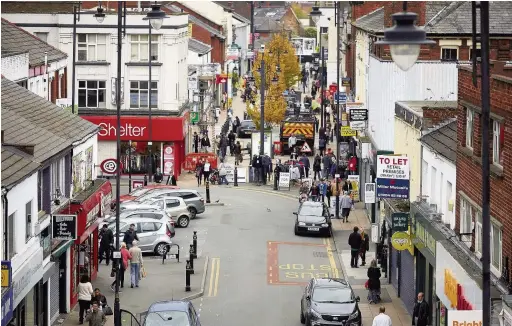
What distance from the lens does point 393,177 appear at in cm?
3822

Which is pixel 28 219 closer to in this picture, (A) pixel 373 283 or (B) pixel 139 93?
(A) pixel 373 283

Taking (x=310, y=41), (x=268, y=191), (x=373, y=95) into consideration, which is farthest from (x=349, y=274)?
(x=310, y=41)

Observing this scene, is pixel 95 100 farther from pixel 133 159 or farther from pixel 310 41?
pixel 310 41

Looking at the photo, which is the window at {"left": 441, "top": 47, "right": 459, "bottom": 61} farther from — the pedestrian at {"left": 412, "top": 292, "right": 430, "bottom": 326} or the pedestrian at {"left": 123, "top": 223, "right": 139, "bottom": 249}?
the pedestrian at {"left": 412, "top": 292, "right": 430, "bottom": 326}

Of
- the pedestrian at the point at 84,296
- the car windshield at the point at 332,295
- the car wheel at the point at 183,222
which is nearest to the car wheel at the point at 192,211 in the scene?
the car wheel at the point at 183,222

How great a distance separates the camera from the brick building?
24.6 m

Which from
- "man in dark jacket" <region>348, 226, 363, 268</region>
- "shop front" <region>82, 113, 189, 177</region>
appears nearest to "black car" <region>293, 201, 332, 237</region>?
"man in dark jacket" <region>348, 226, 363, 268</region>

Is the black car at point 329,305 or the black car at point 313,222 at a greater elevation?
the black car at point 313,222

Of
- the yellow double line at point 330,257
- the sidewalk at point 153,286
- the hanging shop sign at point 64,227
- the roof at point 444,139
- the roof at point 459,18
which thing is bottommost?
the sidewalk at point 153,286

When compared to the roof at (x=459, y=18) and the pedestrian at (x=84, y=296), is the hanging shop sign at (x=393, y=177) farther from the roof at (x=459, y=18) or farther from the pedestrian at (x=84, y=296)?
the roof at (x=459, y=18)

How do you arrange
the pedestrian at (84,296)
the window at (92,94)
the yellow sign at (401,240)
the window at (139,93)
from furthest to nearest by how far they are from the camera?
the window at (92,94) → the window at (139,93) → the yellow sign at (401,240) → the pedestrian at (84,296)

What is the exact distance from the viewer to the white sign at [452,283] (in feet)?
82.4

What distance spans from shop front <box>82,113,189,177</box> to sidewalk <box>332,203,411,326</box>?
49.7ft

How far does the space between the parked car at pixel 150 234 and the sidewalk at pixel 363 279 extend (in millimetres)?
6816
